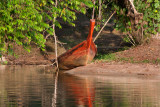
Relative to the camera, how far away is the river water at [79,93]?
12523 mm

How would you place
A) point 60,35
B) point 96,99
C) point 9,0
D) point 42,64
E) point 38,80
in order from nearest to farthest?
point 96,99, point 9,0, point 38,80, point 42,64, point 60,35

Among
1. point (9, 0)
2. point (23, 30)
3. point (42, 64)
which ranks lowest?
point (42, 64)

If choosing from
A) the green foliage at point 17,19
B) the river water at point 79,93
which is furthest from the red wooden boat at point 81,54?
the green foliage at point 17,19

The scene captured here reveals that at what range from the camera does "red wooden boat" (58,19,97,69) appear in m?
25.7

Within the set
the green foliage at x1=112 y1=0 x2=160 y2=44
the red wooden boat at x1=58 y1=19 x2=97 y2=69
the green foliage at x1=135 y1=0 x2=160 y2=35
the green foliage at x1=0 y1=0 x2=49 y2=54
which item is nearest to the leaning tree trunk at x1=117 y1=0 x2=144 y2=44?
the green foliage at x1=112 y1=0 x2=160 y2=44

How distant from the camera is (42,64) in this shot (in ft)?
99.3

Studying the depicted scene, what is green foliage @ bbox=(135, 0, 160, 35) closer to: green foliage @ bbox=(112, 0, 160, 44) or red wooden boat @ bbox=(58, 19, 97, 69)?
green foliage @ bbox=(112, 0, 160, 44)

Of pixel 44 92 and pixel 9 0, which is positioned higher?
pixel 9 0

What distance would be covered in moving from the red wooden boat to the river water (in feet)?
20.0

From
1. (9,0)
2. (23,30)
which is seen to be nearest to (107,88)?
(23,30)

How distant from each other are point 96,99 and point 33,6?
13.5ft

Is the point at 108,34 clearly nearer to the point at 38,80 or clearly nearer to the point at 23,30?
the point at 38,80

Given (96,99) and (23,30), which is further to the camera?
(23,30)

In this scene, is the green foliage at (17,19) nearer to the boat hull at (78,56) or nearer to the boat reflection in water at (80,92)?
the boat reflection in water at (80,92)
